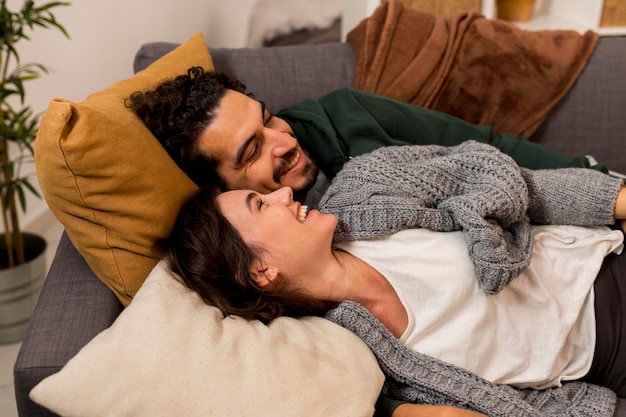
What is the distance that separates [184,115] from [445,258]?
0.66 m

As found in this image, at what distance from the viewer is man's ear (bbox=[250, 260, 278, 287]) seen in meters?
1.24

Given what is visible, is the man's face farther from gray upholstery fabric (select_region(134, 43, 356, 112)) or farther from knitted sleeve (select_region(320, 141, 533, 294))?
gray upholstery fabric (select_region(134, 43, 356, 112))

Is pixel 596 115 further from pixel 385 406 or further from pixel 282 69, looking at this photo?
pixel 385 406

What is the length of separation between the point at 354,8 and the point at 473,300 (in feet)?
4.77

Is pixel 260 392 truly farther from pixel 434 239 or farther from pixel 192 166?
pixel 192 166

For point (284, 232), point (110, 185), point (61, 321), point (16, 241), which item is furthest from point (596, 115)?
point (16, 241)

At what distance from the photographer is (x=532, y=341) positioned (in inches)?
53.3

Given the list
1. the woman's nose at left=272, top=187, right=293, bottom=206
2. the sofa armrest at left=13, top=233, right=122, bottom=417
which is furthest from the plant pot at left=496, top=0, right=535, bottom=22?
the sofa armrest at left=13, top=233, right=122, bottom=417

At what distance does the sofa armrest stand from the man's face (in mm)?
379

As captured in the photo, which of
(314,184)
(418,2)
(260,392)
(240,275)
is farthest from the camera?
(418,2)

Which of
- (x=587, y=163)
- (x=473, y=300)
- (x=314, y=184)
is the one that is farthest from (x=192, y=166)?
(x=587, y=163)

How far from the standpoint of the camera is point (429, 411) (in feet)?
3.76

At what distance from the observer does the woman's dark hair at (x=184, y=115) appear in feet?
4.77

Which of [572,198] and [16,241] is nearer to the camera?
[572,198]
